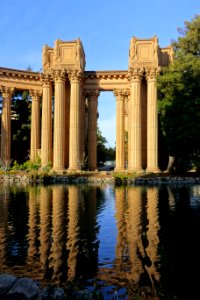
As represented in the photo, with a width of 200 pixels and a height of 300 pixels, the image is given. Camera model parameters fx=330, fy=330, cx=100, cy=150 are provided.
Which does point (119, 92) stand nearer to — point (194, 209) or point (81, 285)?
point (194, 209)

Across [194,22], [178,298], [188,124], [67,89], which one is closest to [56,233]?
[178,298]

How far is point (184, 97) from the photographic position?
108ft

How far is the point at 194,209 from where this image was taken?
1541cm

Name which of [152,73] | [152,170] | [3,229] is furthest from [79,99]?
[3,229]

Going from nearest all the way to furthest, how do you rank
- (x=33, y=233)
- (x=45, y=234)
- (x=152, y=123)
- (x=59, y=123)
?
(x=45, y=234)
(x=33, y=233)
(x=152, y=123)
(x=59, y=123)

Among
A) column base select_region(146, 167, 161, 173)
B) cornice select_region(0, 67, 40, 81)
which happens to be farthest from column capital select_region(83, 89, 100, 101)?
column base select_region(146, 167, 161, 173)

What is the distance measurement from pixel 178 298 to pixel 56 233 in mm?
5467

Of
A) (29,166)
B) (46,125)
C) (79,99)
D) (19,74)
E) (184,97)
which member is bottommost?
(29,166)

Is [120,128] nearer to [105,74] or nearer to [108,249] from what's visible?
[105,74]

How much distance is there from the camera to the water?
6535 mm

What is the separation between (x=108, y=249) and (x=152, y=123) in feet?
101

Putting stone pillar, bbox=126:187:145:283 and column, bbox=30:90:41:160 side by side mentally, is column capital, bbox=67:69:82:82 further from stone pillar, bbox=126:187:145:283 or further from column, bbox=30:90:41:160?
stone pillar, bbox=126:187:145:283

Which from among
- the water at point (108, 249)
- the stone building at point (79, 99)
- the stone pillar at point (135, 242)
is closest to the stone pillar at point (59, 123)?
the stone building at point (79, 99)

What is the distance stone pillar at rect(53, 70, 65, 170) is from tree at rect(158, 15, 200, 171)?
12.2 meters
